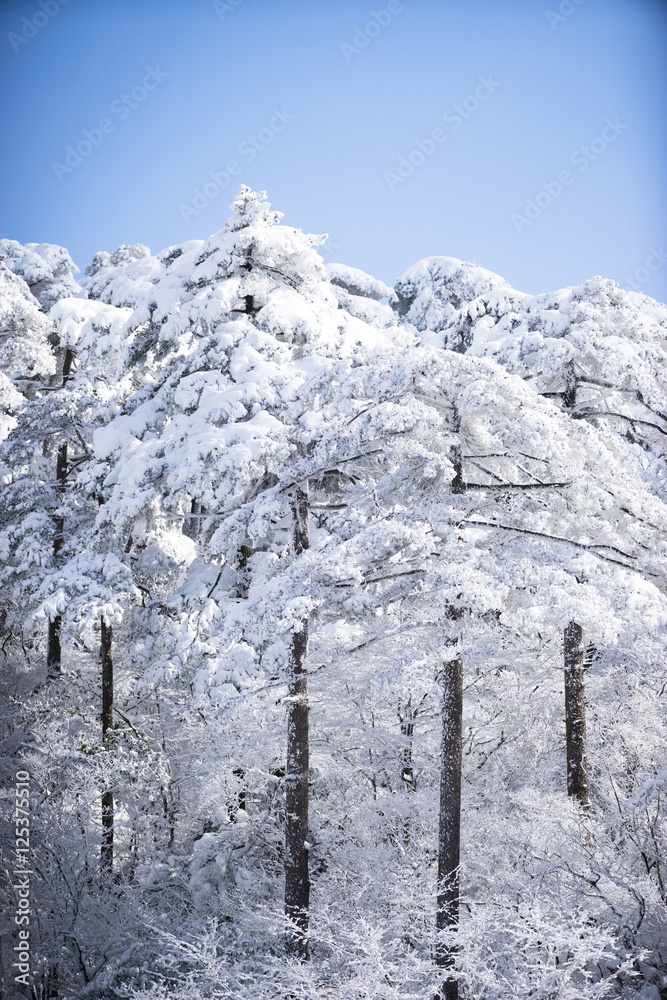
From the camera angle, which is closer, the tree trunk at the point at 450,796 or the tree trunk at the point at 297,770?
the tree trunk at the point at 450,796

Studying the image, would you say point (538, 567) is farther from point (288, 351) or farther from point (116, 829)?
point (116, 829)

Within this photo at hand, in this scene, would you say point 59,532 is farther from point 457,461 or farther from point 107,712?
point 457,461

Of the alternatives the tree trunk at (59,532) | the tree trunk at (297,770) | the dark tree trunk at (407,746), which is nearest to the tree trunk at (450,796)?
the tree trunk at (297,770)

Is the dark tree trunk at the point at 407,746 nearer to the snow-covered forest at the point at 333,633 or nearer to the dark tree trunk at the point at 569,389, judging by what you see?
the snow-covered forest at the point at 333,633

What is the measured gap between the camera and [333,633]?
11719 millimetres

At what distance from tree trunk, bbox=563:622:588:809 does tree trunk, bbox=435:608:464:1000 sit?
3461mm

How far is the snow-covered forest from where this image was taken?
8.04m

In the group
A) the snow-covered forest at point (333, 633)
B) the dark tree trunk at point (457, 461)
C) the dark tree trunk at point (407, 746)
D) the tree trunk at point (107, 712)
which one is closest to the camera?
the snow-covered forest at point (333, 633)

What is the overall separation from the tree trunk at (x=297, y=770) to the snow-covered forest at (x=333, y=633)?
0.05 m

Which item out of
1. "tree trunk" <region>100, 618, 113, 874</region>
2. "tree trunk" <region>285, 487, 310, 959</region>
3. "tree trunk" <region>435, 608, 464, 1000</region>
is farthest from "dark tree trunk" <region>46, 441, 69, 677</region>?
"tree trunk" <region>435, 608, 464, 1000</region>

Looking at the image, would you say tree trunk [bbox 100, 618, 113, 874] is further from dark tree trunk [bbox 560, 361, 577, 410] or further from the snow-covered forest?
dark tree trunk [bbox 560, 361, 577, 410]

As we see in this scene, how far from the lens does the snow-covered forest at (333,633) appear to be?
804 centimetres

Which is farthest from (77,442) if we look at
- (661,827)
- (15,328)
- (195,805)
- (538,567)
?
(661,827)

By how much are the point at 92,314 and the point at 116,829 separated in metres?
12.4
